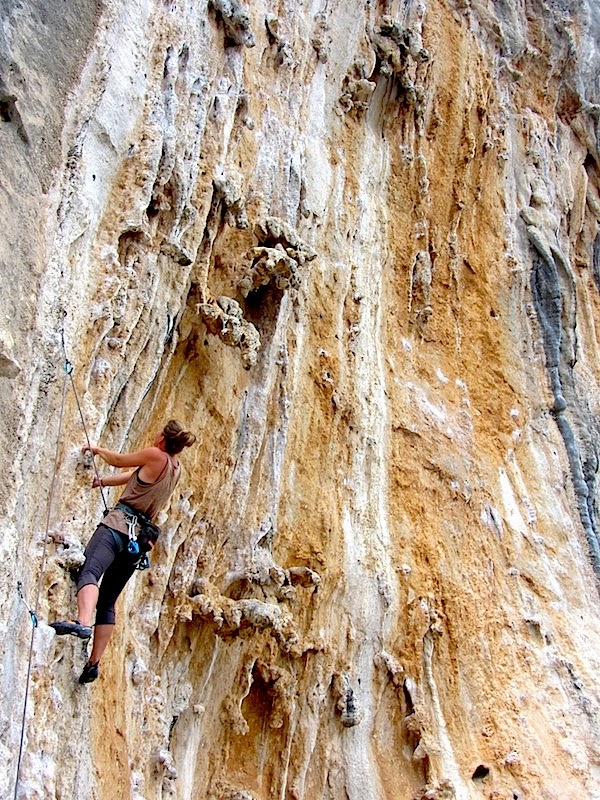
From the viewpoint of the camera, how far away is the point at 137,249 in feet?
18.1

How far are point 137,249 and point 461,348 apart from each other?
4.64 meters

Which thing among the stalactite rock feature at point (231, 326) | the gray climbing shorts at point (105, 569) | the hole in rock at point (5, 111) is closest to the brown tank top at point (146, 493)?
the gray climbing shorts at point (105, 569)

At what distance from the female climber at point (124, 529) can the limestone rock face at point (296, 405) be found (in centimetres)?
18

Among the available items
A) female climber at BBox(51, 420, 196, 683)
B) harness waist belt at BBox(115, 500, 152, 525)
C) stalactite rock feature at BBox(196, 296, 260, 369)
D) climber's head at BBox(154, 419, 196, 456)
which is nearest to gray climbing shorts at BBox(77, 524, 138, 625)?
female climber at BBox(51, 420, 196, 683)

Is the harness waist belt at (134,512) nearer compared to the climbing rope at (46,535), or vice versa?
the climbing rope at (46,535)

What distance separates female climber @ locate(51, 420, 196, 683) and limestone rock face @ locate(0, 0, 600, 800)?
18 cm

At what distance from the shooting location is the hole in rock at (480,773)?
6.72m

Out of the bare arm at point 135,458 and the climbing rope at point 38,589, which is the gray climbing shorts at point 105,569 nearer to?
the climbing rope at point 38,589

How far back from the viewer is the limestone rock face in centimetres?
471

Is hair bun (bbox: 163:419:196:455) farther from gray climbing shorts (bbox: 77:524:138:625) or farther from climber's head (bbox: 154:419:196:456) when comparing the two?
gray climbing shorts (bbox: 77:524:138:625)

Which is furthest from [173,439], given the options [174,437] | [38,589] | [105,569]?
[38,589]

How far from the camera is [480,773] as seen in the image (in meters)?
6.75

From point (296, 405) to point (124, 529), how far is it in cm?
290

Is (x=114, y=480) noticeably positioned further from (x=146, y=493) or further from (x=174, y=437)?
(x=174, y=437)
